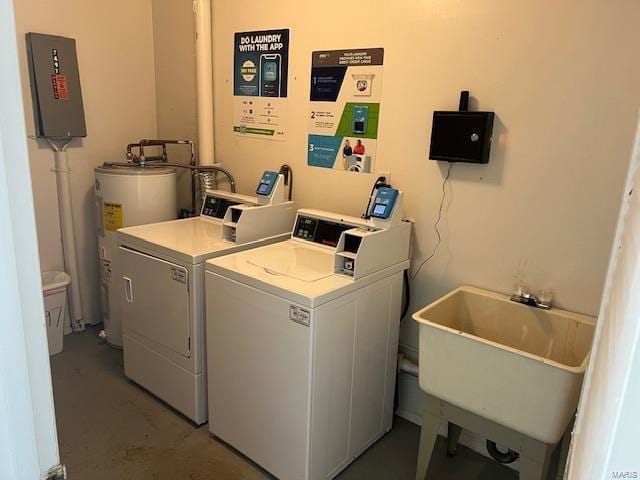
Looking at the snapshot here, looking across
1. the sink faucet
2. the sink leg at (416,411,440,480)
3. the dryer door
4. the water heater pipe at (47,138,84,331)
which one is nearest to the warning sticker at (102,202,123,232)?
the water heater pipe at (47,138,84,331)

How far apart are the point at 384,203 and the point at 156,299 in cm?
126

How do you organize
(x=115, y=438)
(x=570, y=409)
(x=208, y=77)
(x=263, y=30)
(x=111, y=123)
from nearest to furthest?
(x=570, y=409), (x=115, y=438), (x=263, y=30), (x=208, y=77), (x=111, y=123)

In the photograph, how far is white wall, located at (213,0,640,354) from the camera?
181 cm

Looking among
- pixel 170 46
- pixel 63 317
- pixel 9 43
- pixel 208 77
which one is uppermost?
pixel 170 46

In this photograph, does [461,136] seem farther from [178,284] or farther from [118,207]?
[118,207]

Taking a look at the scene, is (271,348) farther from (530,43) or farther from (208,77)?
(208,77)

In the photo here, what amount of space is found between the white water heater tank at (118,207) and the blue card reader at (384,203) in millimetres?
1539

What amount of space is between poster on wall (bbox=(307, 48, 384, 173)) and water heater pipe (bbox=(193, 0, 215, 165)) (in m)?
0.80

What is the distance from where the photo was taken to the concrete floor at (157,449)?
2.16 metres

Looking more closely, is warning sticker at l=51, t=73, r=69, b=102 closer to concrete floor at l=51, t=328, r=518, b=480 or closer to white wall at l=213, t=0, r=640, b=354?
white wall at l=213, t=0, r=640, b=354

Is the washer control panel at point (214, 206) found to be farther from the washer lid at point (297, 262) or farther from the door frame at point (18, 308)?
the door frame at point (18, 308)

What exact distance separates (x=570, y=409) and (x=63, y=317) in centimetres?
293

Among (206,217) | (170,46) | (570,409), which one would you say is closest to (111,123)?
(170,46)

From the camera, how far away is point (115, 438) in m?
2.34
